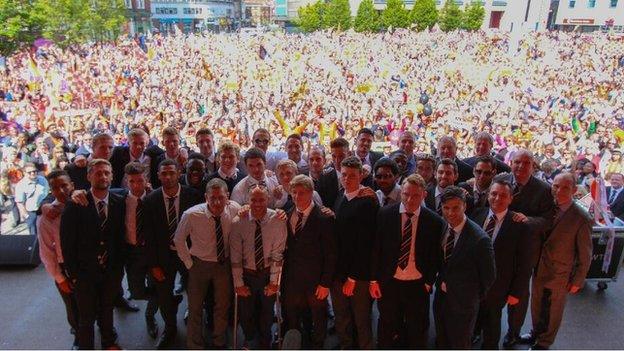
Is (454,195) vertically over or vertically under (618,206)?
over

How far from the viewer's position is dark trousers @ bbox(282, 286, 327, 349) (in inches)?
92.6

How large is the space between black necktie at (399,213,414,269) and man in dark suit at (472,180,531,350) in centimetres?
40

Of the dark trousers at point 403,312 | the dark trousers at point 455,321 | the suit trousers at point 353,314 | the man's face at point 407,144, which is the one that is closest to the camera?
the dark trousers at point 455,321

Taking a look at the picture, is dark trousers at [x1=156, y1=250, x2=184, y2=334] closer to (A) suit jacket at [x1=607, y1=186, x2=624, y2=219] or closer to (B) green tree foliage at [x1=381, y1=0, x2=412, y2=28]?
(A) suit jacket at [x1=607, y1=186, x2=624, y2=219]

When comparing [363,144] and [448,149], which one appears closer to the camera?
[448,149]

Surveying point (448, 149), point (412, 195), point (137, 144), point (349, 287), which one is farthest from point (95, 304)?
point (448, 149)

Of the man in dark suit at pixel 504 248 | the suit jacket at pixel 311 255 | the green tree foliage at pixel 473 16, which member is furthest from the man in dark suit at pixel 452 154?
the green tree foliage at pixel 473 16

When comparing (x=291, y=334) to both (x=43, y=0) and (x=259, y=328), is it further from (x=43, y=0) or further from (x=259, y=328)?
(x=43, y=0)

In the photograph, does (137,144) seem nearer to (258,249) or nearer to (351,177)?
(258,249)

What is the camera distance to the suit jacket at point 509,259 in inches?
85.3

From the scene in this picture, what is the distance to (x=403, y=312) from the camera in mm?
2332

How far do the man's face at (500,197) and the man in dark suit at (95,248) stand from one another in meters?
1.87

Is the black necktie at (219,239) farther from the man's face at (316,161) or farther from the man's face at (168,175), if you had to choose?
the man's face at (316,161)

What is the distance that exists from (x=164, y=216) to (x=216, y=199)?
0.37m
